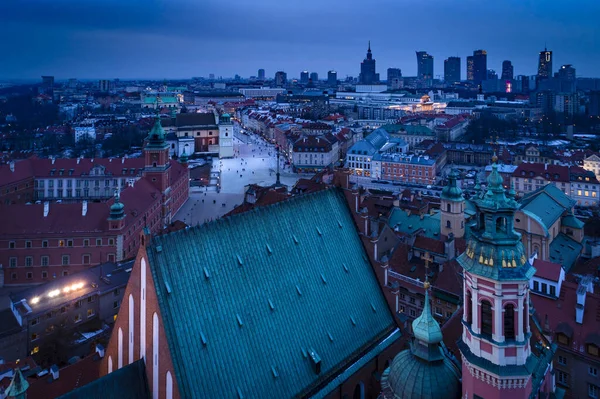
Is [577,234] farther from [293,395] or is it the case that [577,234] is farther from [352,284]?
[293,395]

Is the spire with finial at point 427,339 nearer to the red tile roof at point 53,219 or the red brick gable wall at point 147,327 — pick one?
the red brick gable wall at point 147,327

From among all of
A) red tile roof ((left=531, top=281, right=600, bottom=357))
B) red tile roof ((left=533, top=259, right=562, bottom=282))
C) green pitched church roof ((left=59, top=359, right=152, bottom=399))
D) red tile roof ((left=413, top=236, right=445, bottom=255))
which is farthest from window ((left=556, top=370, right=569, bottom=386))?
green pitched church roof ((left=59, top=359, right=152, bottom=399))

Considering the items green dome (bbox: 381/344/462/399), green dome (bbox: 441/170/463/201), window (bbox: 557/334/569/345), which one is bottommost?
window (bbox: 557/334/569/345)

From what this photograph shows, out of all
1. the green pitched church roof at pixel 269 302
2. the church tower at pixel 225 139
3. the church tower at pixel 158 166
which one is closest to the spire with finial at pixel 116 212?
the church tower at pixel 158 166

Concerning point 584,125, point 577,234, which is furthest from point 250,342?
point 584,125

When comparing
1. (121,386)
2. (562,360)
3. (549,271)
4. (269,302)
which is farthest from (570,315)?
(121,386)

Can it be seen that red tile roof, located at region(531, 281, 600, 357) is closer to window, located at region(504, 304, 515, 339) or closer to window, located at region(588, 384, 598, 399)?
window, located at region(588, 384, 598, 399)

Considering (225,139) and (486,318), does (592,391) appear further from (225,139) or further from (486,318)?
(225,139)
